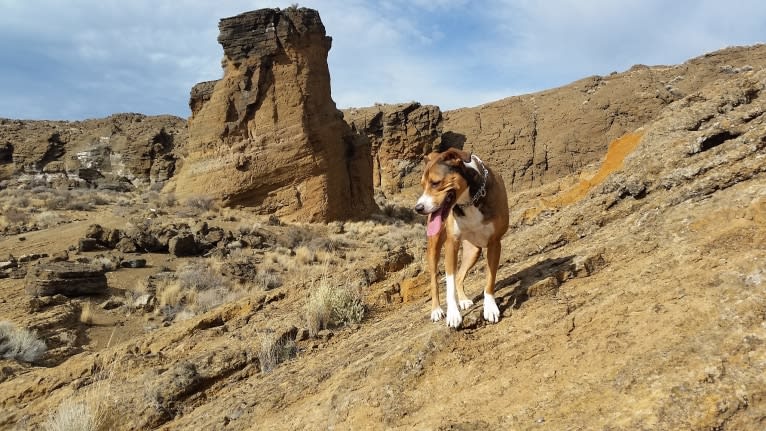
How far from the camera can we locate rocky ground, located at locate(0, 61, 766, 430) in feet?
8.20

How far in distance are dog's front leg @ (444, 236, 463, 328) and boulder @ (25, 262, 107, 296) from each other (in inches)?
442

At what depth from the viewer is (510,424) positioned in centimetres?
261

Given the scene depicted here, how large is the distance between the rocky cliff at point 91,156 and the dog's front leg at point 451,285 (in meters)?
32.2

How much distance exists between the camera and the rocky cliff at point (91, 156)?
1346 inches

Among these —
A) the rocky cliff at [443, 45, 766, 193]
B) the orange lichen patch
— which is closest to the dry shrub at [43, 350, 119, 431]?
the orange lichen patch

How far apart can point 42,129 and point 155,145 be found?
505 inches

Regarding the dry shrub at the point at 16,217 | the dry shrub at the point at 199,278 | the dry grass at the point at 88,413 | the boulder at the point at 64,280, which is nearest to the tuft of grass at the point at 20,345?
the boulder at the point at 64,280

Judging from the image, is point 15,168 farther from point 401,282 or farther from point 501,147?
point 401,282

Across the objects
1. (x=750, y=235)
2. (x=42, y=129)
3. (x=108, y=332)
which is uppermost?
(x=42, y=129)

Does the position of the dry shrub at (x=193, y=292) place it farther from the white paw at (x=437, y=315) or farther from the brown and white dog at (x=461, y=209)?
the brown and white dog at (x=461, y=209)

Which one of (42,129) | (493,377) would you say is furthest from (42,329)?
(42,129)

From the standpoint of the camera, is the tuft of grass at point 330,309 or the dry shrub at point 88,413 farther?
the tuft of grass at point 330,309

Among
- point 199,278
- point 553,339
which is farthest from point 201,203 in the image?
point 553,339

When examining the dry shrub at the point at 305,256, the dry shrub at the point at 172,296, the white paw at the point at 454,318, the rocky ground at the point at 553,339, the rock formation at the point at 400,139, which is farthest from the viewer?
the rock formation at the point at 400,139
